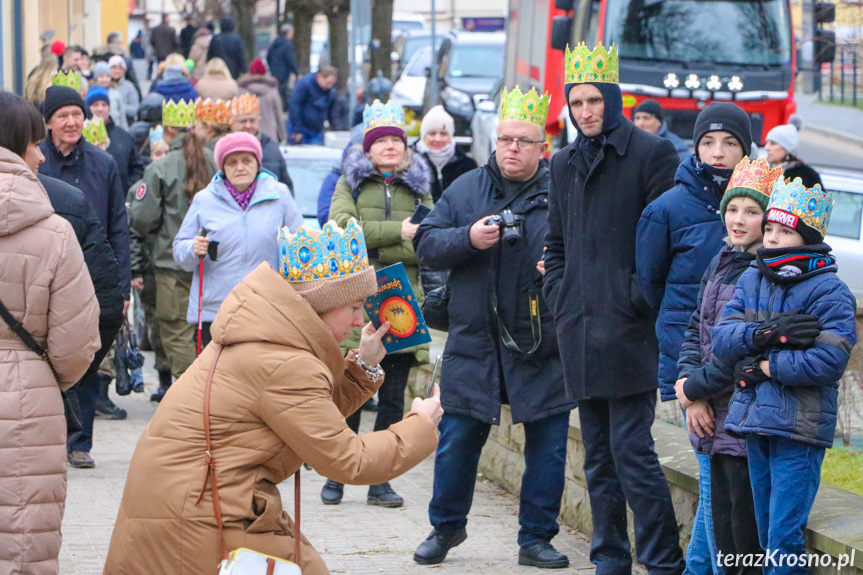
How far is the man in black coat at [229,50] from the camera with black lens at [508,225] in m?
17.9

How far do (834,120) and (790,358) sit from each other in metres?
29.7

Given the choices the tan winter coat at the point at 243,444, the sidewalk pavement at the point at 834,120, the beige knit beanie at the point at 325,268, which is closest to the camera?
the tan winter coat at the point at 243,444

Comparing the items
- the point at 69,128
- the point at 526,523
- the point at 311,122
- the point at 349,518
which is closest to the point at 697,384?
the point at 526,523

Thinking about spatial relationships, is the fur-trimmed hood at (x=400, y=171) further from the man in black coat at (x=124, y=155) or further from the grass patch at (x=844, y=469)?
the man in black coat at (x=124, y=155)

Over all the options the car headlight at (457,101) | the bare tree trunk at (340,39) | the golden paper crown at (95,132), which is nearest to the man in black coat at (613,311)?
the golden paper crown at (95,132)

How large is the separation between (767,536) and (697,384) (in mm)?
592

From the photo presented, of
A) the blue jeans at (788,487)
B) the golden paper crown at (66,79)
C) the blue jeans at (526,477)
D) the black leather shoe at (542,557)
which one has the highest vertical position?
the golden paper crown at (66,79)

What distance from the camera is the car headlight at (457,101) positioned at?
21.8m

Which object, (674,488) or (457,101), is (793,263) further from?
(457,101)

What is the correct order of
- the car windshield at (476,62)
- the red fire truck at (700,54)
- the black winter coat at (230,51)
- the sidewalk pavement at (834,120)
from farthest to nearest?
the sidewalk pavement at (834,120) → the car windshield at (476,62) → the black winter coat at (230,51) → the red fire truck at (700,54)

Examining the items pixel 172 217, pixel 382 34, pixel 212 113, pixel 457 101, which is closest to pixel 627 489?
pixel 172 217

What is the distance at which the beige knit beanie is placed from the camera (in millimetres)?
3824

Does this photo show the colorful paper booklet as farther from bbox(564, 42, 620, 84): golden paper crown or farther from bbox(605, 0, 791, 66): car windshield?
bbox(605, 0, 791, 66): car windshield

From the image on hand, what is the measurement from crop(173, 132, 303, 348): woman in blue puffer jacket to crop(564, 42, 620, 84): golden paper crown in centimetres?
254
